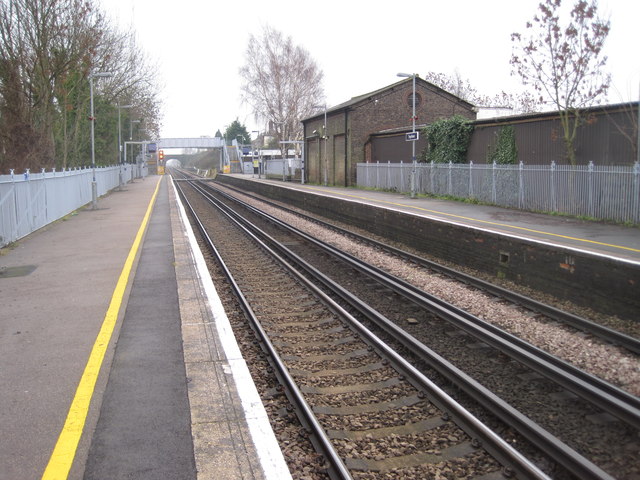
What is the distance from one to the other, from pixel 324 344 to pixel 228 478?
3.51 m

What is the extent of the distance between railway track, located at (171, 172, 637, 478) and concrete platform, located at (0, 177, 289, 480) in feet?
2.11

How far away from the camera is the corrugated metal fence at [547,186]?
1518 cm

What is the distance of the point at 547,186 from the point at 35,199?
1567cm

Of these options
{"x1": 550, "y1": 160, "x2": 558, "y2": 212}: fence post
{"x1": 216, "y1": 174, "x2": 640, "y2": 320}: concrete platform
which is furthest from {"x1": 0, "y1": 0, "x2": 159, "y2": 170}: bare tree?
{"x1": 550, "y1": 160, "x2": 558, "y2": 212}: fence post

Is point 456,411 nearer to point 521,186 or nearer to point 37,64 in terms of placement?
point 521,186

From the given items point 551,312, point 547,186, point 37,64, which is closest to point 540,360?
point 551,312

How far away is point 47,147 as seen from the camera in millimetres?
23844

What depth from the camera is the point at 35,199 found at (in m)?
16.3

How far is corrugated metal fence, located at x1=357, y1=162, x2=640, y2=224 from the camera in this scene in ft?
49.8

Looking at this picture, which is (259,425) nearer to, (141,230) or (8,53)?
(141,230)

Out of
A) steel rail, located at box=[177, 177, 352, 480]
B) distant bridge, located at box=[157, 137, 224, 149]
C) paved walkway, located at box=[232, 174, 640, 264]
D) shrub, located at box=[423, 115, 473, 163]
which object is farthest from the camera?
distant bridge, located at box=[157, 137, 224, 149]

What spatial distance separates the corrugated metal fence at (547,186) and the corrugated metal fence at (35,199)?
15.3 metres

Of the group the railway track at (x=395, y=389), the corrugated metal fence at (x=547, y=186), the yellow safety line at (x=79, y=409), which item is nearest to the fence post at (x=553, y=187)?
the corrugated metal fence at (x=547, y=186)

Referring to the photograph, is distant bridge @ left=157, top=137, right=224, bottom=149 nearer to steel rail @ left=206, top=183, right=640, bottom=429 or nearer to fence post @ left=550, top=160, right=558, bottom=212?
fence post @ left=550, top=160, right=558, bottom=212
